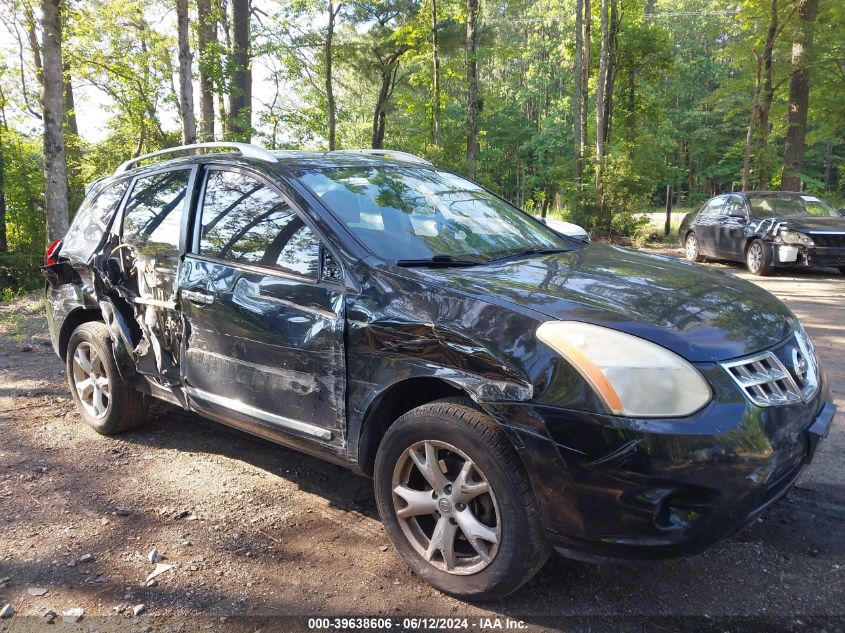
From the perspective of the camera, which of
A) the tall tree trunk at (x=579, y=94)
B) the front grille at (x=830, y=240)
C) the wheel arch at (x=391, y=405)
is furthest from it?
the tall tree trunk at (x=579, y=94)

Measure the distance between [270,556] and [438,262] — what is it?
155 cm

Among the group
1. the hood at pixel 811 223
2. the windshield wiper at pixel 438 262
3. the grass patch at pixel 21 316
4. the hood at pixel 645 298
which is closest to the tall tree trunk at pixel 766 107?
the hood at pixel 811 223

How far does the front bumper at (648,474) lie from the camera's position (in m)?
2.06

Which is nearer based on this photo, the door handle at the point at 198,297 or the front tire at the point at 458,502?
the front tire at the point at 458,502

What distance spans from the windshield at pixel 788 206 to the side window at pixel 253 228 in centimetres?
1069

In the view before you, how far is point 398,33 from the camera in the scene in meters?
23.5

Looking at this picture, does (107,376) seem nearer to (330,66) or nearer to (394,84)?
(330,66)

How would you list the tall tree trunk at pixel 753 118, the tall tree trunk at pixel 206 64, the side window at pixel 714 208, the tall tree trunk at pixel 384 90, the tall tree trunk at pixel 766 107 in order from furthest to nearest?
the tall tree trunk at pixel 384 90 < the tall tree trunk at pixel 753 118 < the tall tree trunk at pixel 766 107 < the tall tree trunk at pixel 206 64 < the side window at pixel 714 208

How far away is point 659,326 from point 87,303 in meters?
3.77

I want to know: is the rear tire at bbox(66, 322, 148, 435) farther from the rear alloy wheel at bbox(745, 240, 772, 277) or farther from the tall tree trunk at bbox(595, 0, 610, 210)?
the tall tree trunk at bbox(595, 0, 610, 210)

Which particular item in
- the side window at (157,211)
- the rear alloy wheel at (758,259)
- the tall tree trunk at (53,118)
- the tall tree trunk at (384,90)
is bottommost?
the rear alloy wheel at (758,259)

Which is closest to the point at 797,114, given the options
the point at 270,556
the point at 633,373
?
the point at 633,373

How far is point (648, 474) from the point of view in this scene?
2.06m

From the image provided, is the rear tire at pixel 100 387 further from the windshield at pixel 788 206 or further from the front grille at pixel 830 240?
the windshield at pixel 788 206
